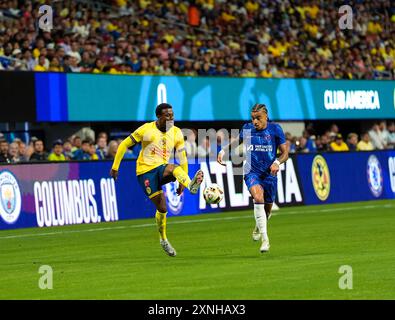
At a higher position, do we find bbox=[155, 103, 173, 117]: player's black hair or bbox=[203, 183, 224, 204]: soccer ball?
bbox=[155, 103, 173, 117]: player's black hair

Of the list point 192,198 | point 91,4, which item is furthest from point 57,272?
point 91,4

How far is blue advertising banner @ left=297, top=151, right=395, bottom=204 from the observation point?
33.5m

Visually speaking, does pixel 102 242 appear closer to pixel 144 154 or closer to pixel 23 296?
pixel 144 154

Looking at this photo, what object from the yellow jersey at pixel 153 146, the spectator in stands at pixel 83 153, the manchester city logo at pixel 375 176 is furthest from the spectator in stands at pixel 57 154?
the manchester city logo at pixel 375 176

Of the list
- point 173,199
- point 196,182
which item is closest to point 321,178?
point 173,199

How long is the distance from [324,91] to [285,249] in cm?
2313

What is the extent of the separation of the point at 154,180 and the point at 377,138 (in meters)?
24.6

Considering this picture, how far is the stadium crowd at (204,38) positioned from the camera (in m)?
30.7

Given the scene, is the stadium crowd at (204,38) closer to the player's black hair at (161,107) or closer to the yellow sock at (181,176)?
the player's black hair at (161,107)

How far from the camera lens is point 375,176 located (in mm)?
35969

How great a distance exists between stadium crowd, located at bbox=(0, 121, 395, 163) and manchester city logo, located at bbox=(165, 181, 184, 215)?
1715 mm

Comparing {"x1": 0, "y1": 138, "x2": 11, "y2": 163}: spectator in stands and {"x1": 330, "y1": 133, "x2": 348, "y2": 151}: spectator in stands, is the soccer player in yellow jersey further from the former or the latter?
{"x1": 330, "y1": 133, "x2": 348, "y2": 151}: spectator in stands

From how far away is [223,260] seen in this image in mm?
16531

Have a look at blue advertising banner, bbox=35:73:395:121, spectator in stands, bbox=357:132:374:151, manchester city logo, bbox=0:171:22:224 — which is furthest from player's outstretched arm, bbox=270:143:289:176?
spectator in stands, bbox=357:132:374:151
